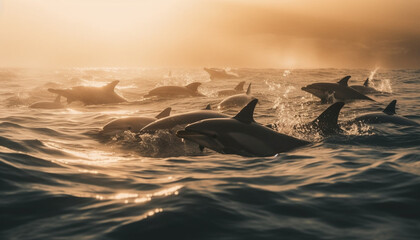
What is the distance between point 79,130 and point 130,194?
771cm

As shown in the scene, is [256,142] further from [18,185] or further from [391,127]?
[391,127]

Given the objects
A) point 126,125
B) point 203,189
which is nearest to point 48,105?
point 126,125

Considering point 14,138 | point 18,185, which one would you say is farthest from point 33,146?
point 18,185

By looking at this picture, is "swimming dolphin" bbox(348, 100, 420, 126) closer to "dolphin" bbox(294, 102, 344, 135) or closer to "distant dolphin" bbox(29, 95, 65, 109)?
"dolphin" bbox(294, 102, 344, 135)

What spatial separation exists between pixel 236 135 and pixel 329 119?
322cm

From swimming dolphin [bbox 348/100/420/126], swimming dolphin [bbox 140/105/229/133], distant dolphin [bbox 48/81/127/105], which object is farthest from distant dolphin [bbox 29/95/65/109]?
swimming dolphin [bbox 348/100/420/126]

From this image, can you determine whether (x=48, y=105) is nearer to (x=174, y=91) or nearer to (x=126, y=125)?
(x=174, y=91)

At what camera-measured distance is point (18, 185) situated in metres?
6.21

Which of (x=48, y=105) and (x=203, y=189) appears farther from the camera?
(x=48, y=105)

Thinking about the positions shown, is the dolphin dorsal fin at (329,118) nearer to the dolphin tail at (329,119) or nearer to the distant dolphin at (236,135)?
the dolphin tail at (329,119)

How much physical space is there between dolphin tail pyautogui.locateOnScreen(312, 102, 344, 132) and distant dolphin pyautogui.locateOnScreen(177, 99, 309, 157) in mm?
2190

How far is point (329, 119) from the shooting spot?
1070cm

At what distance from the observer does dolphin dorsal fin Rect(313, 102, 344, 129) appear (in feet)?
34.3

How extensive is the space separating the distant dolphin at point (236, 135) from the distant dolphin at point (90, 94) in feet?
37.9
